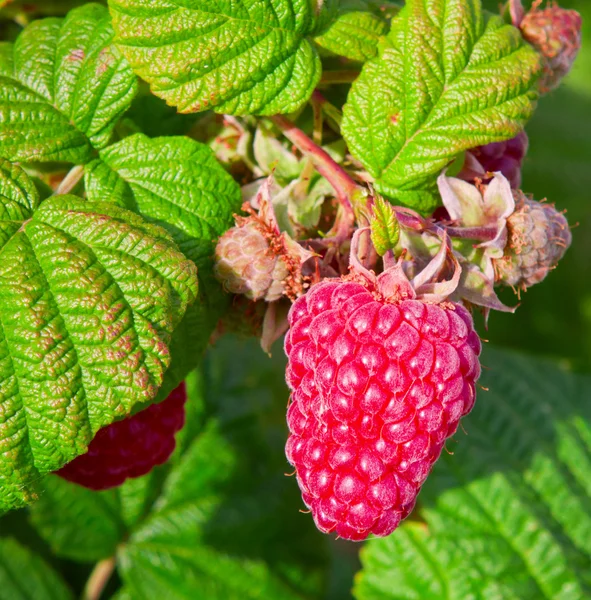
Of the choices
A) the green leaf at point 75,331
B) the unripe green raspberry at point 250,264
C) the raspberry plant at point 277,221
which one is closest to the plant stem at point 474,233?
the raspberry plant at point 277,221

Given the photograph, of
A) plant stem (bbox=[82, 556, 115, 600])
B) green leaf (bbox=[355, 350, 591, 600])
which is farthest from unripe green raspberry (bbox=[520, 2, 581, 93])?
plant stem (bbox=[82, 556, 115, 600])

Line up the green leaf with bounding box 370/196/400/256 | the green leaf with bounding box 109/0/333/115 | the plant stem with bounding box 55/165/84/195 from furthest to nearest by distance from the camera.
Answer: the plant stem with bounding box 55/165/84/195, the green leaf with bounding box 109/0/333/115, the green leaf with bounding box 370/196/400/256

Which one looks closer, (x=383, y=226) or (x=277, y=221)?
(x=383, y=226)

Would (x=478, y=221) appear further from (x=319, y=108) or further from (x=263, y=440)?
(x=263, y=440)

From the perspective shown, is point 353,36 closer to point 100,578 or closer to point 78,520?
point 78,520

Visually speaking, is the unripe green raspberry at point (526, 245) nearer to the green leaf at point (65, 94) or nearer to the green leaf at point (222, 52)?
Result: the green leaf at point (222, 52)

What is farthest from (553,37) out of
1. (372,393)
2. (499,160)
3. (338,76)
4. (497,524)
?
(497,524)

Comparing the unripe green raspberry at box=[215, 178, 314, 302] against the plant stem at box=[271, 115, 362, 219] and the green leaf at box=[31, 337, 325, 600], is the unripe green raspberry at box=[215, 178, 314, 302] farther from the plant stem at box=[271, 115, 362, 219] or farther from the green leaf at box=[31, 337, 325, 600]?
the green leaf at box=[31, 337, 325, 600]
